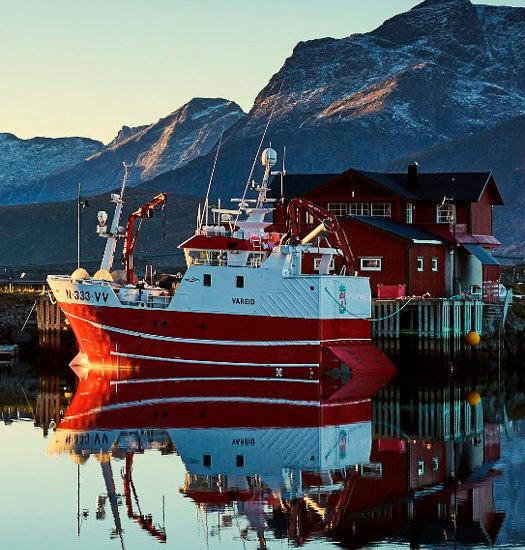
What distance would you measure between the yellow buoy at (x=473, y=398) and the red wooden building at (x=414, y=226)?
9746mm

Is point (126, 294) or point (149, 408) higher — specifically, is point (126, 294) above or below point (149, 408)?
above

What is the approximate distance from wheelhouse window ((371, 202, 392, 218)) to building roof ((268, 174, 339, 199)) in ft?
9.28

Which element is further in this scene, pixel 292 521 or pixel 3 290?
pixel 3 290

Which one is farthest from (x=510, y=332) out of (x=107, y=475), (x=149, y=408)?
(x=107, y=475)

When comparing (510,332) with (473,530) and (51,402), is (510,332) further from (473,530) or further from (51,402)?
(473,530)

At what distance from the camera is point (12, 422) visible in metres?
40.2

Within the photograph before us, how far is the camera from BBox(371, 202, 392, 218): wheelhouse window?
6247 cm

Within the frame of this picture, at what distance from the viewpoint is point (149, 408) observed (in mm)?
41188

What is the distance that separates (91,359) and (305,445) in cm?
2027

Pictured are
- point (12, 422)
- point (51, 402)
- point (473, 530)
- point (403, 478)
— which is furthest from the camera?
point (51, 402)

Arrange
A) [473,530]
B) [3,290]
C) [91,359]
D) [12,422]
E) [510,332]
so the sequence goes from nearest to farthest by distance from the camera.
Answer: [473,530] < [12,422] < [91,359] < [510,332] < [3,290]

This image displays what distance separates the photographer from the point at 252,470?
103ft

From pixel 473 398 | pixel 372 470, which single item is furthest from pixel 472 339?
pixel 372 470

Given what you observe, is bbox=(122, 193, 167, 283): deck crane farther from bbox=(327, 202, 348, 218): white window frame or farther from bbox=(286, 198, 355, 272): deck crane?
bbox=(327, 202, 348, 218): white window frame
